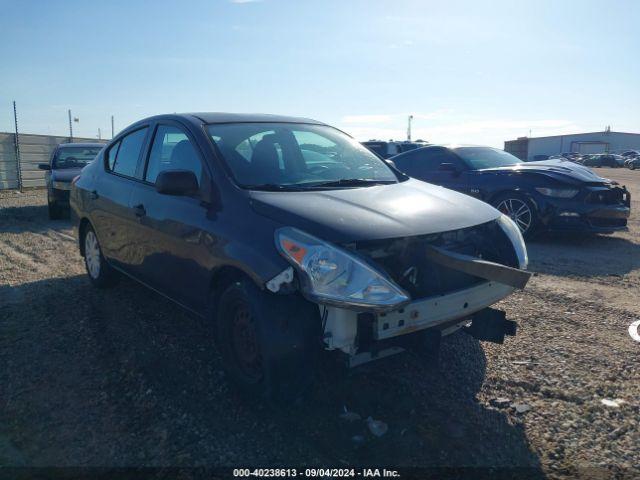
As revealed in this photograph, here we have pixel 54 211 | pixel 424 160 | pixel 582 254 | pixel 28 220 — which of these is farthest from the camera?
pixel 28 220

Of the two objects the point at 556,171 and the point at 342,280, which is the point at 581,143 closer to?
the point at 556,171

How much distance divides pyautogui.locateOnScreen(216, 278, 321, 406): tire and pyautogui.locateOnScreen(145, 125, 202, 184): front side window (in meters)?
1.11

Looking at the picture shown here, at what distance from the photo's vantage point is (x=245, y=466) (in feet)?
8.26

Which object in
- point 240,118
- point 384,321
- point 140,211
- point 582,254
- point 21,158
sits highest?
point 240,118

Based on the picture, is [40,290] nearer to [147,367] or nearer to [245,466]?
[147,367]

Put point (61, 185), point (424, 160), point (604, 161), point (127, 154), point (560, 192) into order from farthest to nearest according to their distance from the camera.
→ point (604, 161) < point (61, 185) < point (424, 160) < point (560, 192) < point (127, 154)

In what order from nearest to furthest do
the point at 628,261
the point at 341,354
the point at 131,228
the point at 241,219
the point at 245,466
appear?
the point at 245,466
the point at 341,354
the point at 241,219
the point at 131,228
the point at 628,261

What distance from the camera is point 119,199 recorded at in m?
4.48

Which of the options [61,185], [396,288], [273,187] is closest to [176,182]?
[273,187]

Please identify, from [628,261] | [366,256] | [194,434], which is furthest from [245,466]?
[628,261]

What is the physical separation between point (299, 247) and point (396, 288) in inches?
21.2

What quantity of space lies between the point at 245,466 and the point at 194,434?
41 centimetres

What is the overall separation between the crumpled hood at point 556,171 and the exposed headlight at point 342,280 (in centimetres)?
601

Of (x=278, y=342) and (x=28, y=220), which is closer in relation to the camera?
(x=278, y=342)
